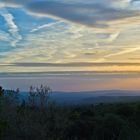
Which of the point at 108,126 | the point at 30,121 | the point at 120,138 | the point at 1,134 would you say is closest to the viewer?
the point at 1,134

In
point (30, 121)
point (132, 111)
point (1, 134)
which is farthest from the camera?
point (132, 111)

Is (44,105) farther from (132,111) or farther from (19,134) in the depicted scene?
(132,111)

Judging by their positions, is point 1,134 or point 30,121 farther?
point 30,121

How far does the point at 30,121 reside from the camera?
642 inches

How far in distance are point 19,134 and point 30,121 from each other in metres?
0.64

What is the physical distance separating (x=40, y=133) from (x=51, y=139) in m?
0.49

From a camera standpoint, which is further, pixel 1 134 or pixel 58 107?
pixel 58 107

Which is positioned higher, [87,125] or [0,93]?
[0,93]

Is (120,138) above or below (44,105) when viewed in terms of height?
below

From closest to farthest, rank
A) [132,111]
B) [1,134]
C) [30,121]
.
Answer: [1,134] < [30,121] < [132,111]

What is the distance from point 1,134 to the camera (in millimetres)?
15273

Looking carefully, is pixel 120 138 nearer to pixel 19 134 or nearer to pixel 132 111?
pixel 19 134

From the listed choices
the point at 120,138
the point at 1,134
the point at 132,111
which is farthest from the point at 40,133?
the point at 132,111

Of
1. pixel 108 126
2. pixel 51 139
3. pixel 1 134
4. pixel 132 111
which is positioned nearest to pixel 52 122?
pixel 51 139
